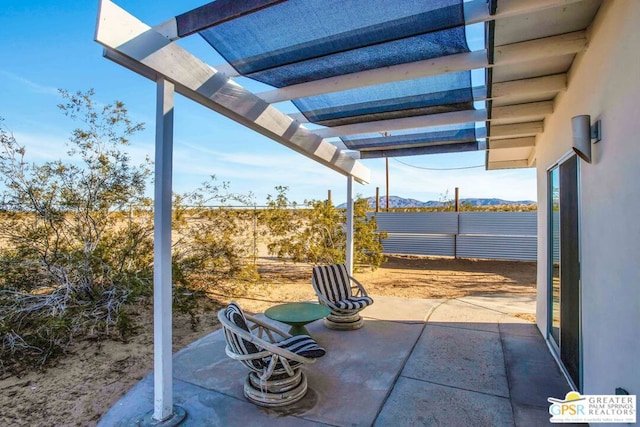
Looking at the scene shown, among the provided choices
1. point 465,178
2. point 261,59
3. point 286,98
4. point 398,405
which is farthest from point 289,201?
point 465,178

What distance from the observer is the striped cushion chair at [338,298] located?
475cm

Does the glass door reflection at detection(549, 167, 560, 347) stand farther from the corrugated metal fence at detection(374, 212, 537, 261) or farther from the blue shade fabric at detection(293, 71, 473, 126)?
the corrugated metal fence at detection(374, 212, 537, 261)

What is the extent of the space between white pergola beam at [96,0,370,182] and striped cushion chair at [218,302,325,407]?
1.98 m

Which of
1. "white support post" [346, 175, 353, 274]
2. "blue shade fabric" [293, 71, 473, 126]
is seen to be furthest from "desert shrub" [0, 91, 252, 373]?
"white support post" [346, 175, 353, 274]

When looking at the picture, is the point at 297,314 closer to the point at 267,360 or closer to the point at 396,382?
the point at 267,360

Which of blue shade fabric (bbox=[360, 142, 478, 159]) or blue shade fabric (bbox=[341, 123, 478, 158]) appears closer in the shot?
blue shade fabric (bbox=[341, 123, 478, 158])

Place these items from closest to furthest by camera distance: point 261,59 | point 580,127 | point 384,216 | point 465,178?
point 580,127 → point 261,59 → point 384,216 → point 465,178

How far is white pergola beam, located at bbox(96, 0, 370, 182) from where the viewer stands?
7.22ft

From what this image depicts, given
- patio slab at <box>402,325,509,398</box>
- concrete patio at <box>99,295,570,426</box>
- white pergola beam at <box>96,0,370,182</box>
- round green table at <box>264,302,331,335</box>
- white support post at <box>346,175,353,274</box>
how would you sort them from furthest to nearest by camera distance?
white support post at <box>346,175,353,274</box> < round green table at <box>264,302,331,335</box> < patio slab at <box>402,325,509,398</box> < concrete patio at <box>99,295,570,426</box> < white pergola beam at <box>96,0,370,182</box>

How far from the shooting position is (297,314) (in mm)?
4094

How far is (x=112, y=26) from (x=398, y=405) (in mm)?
3642

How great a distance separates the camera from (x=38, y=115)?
4.78 metres

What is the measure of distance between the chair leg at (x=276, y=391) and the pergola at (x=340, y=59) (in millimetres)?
669

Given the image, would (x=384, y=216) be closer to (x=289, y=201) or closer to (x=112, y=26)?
(x=289, y=201)
